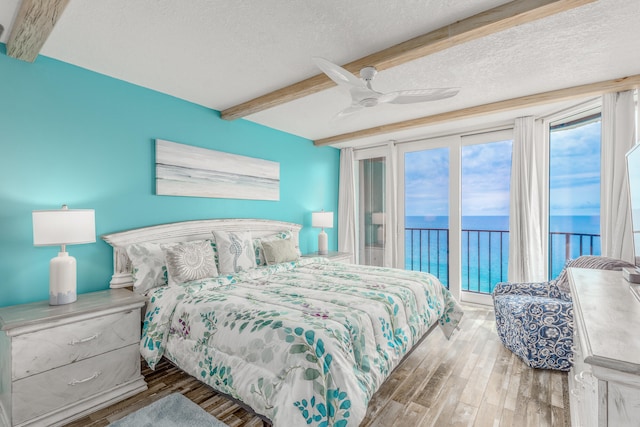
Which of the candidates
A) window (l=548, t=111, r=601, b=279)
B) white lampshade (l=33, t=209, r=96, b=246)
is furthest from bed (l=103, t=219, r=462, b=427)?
window (l=548, t=111, r=601, b=279)

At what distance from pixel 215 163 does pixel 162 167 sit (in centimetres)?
60

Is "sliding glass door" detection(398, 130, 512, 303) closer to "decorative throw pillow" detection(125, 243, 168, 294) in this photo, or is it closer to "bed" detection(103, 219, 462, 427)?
"bed" detection(103, 219, 462, 427)

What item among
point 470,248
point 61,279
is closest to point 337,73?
point 61,279

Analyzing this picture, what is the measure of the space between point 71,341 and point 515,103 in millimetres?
4332

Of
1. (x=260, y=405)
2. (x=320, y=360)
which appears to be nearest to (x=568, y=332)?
(x=320, y=360)

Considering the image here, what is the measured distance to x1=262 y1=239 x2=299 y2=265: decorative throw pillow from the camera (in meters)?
3.43

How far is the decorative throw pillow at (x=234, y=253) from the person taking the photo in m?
2.96

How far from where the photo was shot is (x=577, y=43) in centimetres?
212

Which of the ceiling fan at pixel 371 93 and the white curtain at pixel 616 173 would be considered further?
the white curtain at pixel 616 173

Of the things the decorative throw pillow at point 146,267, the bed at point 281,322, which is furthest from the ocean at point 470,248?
the decorative throw pillow at point 146,267

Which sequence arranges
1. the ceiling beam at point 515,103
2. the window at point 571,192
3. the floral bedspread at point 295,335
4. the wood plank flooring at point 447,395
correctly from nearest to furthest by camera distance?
1. the floral bedspread at point 295,335
2. the wood plank flooring at point 447,395
3. the ceiling beam at point 515,103
4. the window at point 571,192

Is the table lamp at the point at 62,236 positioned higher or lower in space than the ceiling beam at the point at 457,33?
lower

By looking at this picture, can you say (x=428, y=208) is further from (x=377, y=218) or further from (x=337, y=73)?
(x=337, y=73)

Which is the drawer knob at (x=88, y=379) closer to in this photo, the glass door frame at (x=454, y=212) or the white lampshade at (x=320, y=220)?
the white lampshade at (x=320, y=220)
